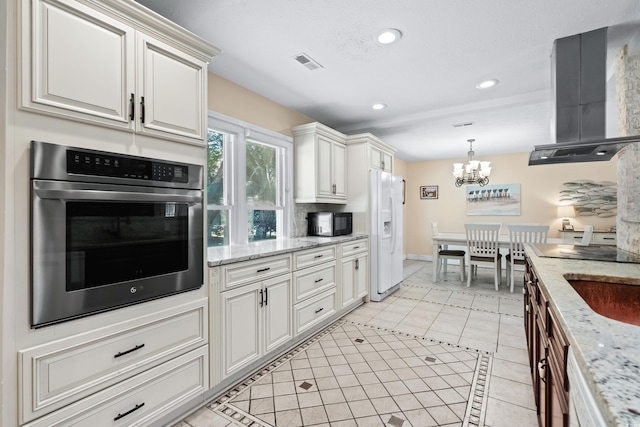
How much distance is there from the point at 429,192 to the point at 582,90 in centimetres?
489

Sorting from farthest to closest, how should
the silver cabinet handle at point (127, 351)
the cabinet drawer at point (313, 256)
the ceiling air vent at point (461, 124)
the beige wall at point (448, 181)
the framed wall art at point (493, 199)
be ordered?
the framed wall art at point (493, 199)
the ceiling air vent at point (461, 124)
the beige wall at point (448, 181)
the cabinet drawer at point (313, 256)
the silver cabinet handle at point (127, 351)

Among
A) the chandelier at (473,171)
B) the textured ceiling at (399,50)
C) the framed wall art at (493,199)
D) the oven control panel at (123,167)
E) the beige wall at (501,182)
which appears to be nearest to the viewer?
the oven control panel at (123,167)

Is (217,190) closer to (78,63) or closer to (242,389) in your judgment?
(78,63)

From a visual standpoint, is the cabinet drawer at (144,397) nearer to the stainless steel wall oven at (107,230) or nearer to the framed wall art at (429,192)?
the stainless steel wall oven at (107,230)

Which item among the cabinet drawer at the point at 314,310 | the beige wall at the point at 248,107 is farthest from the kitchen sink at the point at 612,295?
the beige wall at the point at 248,107

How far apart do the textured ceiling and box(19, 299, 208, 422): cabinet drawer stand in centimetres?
184

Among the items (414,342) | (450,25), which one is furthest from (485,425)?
(450,25)

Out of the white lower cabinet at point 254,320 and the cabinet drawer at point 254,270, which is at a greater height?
the cabinet drawer at point 254,270

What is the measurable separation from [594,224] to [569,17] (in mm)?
5064

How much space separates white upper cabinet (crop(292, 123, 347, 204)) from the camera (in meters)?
3.40

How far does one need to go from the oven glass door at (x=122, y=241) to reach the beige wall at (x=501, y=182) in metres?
6.19

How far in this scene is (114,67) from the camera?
1.42 m

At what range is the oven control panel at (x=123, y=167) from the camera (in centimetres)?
129

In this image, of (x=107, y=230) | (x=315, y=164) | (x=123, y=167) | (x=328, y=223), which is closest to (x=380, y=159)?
(x=315, y=164)
